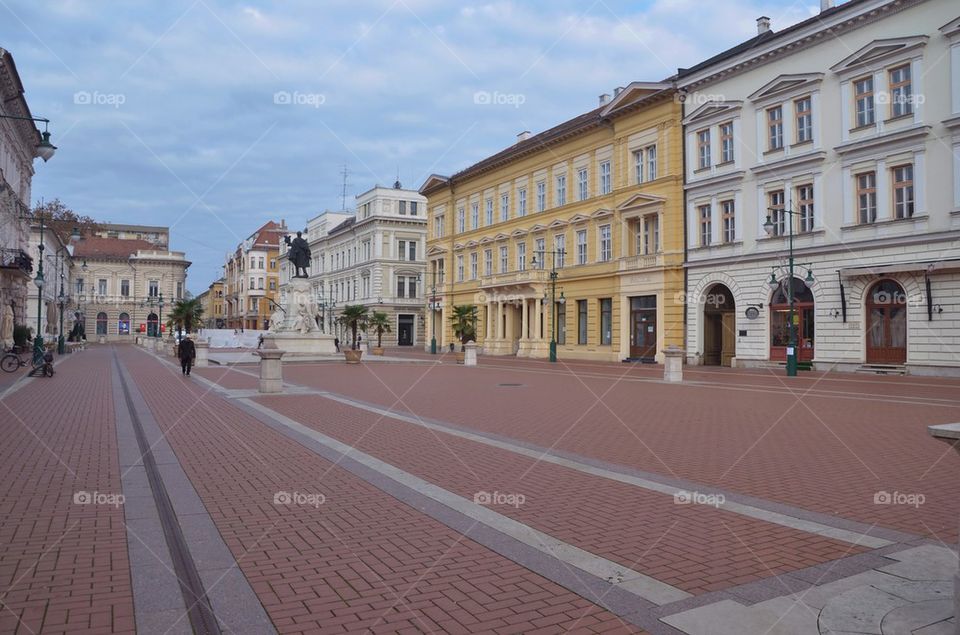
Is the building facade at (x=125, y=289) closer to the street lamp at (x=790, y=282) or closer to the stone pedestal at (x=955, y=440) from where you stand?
the street lamp at (x=790, y=282)

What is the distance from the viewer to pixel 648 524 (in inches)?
243

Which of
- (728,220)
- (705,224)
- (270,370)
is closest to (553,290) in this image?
(705,224)

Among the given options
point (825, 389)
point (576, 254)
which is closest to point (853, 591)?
point (825, 389)

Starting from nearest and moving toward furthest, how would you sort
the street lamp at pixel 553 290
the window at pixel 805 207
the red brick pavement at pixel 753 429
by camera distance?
1. the red brick pavement at pixel 753 429
2. the window at pixel 805 207
3. the street lamp at pixel 553 290

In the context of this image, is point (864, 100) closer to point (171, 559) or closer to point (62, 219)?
point (171, 559)

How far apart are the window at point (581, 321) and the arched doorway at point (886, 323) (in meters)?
18.0

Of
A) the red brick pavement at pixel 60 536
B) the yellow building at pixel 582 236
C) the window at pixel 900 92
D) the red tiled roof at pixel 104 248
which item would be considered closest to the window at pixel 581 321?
the yellow building at pixel 582 236

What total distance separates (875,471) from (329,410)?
33.3ft

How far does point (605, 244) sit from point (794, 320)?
1399cm

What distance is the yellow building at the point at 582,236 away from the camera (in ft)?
121

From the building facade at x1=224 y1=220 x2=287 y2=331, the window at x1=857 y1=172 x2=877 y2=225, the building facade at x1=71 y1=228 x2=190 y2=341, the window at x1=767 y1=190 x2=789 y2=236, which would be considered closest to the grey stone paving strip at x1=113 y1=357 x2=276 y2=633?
the window at x1=857 y1=172 x2=877 y2=225

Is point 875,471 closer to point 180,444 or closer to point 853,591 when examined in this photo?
point 853,591

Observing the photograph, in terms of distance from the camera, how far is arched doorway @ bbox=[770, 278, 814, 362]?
30266 mm

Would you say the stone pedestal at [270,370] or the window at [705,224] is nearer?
the stone pedestal at [270,370]
